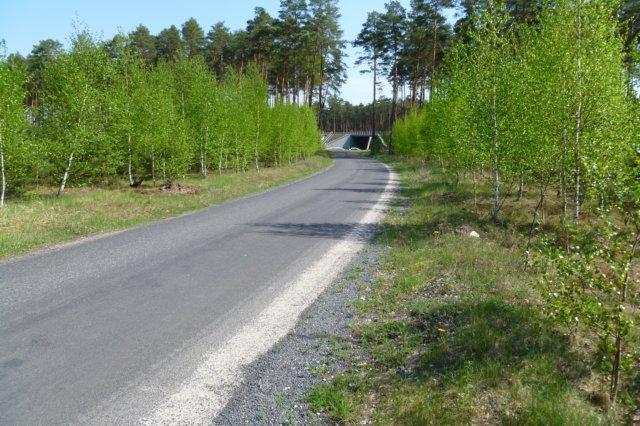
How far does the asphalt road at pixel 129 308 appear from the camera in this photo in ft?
15.4

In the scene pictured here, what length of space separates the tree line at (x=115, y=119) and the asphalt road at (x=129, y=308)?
355 inches

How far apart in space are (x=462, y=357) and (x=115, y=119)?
2287 centimetres

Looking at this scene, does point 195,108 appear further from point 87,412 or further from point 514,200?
point 87,412

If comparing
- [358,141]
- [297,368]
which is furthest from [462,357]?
[358,141]

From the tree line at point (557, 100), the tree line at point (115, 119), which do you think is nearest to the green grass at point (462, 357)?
the tree line at point (557, 100)

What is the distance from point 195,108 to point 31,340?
24.9 metres

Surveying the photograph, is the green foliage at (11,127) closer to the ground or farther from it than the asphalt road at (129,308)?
farther from it

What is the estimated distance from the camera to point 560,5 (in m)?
12.2

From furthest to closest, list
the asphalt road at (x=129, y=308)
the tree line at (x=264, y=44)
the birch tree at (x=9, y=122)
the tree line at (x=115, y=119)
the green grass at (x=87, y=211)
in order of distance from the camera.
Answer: the tree line at (x=264, y=44), the tree line at (x=115, y=119), the birch tree at (x=9, y=122), the green grass at (x=87, y=211), the asphalt road at (x=129, y=308)

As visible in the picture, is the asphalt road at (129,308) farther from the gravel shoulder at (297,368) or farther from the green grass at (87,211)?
the green grass at (87,211)

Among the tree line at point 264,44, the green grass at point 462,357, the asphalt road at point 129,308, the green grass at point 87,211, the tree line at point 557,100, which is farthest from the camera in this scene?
the tree line at point 264,44

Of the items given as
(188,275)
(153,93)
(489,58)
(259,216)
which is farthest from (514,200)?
(153,93)

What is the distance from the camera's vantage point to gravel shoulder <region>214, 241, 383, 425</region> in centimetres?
449

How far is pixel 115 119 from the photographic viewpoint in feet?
75.7
